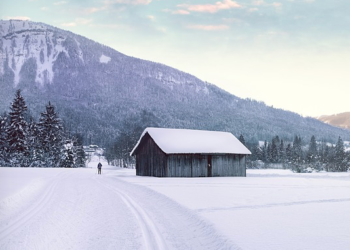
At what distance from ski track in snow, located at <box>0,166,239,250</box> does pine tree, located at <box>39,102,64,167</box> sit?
48293 mm

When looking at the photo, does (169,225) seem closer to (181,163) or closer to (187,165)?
(181,163)

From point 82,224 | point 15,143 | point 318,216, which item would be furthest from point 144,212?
→ point 15,143

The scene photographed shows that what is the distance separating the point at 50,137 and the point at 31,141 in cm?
322

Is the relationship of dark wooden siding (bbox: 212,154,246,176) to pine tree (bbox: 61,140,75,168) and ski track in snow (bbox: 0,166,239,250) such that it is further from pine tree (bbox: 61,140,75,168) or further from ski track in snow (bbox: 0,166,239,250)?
pine tree (bbox: 61,140,75,168)

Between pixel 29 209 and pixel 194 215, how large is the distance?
6387mm

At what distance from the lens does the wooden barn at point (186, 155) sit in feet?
131

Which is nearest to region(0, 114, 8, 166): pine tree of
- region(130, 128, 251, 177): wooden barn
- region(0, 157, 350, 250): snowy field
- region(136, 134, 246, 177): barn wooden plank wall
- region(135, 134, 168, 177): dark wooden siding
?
region(130, 128, 251, 177): wooden barn

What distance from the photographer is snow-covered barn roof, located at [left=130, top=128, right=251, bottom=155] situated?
40.4 metres

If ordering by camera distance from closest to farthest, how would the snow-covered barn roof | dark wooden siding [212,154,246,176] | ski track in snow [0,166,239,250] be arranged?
1. ski track in snow [0,166,239,250]
2. the snow-covered barn roof
3. dark wooden siding [212,154,246,176]

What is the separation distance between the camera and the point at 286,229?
31.7 feet

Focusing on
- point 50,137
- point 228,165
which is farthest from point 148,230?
point 50,137

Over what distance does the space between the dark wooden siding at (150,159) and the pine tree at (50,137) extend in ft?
74.9

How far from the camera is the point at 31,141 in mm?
60500

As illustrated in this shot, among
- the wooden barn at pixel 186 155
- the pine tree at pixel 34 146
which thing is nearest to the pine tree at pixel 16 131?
the pine tree at pixel 34 146
